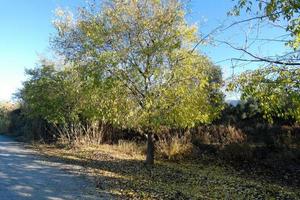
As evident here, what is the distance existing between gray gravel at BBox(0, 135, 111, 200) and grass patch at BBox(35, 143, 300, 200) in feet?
1.63

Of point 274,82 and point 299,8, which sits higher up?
point 299,8

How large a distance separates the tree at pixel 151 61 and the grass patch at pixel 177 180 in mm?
1577

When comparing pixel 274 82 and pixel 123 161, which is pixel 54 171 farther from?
pixel 274 82

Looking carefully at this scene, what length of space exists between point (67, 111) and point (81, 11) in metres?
8.53

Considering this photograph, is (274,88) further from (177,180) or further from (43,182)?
(43,182)

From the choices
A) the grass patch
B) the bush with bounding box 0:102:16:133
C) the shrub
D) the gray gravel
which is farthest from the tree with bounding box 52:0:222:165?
the bush with bounding box 0:102:16:133

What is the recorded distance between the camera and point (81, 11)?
13.6m

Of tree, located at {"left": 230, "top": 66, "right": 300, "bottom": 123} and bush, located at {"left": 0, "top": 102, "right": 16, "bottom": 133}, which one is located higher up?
bush, located at {"left": 0, "top": 102, "right": 16, "bottom": 133}

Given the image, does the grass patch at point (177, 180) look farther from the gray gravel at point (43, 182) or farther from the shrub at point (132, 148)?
the shrub at point (132, 148)

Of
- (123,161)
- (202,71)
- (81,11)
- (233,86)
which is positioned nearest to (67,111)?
(123,161)

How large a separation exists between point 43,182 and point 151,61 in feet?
16.8

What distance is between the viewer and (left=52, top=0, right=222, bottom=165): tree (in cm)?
1223

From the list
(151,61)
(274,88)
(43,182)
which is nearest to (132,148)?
(151,61)

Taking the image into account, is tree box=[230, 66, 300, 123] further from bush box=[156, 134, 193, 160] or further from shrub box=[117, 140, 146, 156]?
shrub box=[117, 140, 146, 156]
